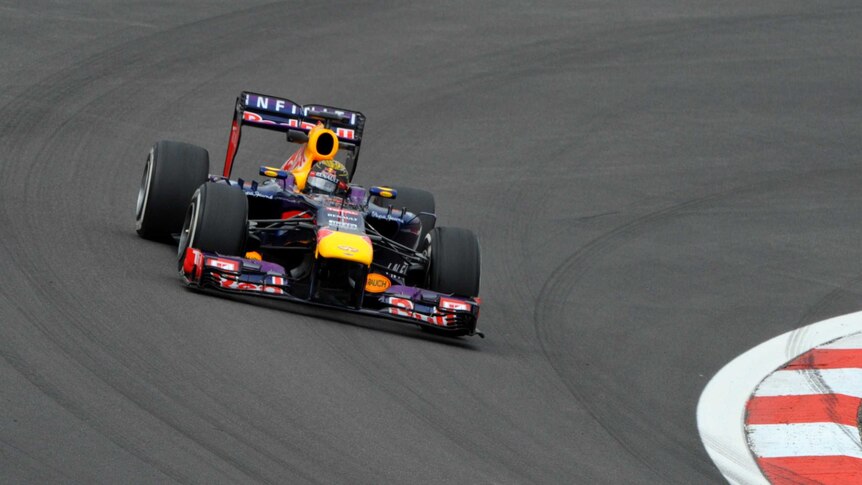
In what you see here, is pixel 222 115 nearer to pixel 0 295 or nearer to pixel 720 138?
pixel 720 138

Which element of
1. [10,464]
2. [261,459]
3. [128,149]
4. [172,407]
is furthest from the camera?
[128,149]

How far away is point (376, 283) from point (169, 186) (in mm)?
2011

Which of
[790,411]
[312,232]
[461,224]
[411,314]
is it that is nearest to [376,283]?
[411,314]

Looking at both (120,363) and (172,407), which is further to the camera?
(120,363)

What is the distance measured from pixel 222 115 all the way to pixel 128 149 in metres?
1.96

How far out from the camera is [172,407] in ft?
23.5

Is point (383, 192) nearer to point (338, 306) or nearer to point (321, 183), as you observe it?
point (321, 183)

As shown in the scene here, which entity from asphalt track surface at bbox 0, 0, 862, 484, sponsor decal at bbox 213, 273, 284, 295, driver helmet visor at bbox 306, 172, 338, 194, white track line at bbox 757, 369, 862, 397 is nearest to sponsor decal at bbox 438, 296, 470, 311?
asphalt track surface at bbox 0, 0, 862, 484

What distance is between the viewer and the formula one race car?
980cm

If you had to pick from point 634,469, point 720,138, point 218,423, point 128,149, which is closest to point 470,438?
point 634,469

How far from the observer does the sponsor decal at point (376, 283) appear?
408 inches

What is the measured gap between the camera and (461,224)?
14.0 meters

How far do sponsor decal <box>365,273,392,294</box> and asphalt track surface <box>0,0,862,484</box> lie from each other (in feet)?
1.31

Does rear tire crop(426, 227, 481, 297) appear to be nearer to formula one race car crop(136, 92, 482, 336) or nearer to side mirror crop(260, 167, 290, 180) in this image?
formula one race car crop(136, 92, 482, 336)
